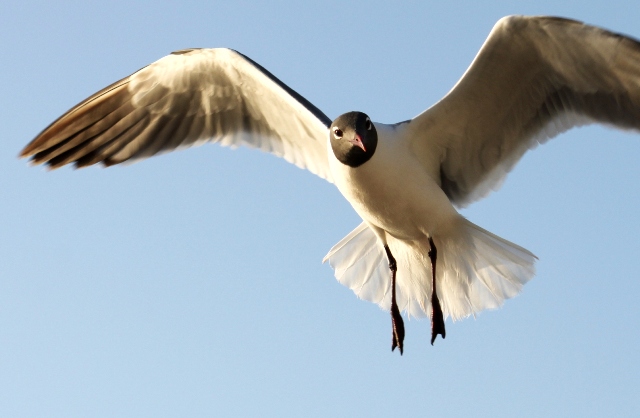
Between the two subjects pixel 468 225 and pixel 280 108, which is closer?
pixel 468 225

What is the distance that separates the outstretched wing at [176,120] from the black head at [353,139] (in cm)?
102

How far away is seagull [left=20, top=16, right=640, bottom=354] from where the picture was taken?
6.41 m

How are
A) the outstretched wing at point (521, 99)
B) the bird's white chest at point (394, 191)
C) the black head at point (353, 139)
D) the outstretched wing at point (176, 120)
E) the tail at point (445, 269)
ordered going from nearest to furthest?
the outstretched wing at point (521, 99), the black head at point (353, 139), the bird's white chest at point (394, 191), the tail at point (445, 269), the outstretched wing at point (176, 120)

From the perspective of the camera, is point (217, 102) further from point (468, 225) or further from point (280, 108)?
point (468, 225)

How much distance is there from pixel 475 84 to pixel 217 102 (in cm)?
216

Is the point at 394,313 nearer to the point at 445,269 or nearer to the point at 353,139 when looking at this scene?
the point at 445,269

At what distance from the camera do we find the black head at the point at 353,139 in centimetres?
637

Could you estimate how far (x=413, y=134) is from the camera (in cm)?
697

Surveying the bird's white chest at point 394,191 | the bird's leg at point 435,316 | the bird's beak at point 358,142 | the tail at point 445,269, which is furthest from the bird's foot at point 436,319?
the bird's beak at point 358,142

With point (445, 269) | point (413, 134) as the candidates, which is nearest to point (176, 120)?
point (413, 134)

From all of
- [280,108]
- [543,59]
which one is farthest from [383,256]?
[543,59]

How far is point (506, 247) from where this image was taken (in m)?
7.08

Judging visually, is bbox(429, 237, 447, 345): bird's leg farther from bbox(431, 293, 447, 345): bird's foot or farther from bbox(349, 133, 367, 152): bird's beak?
bbox(349, 133, 367, 152): bird's beak

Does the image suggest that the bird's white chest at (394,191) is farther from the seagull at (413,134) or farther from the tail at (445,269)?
the tail at (445,269)
